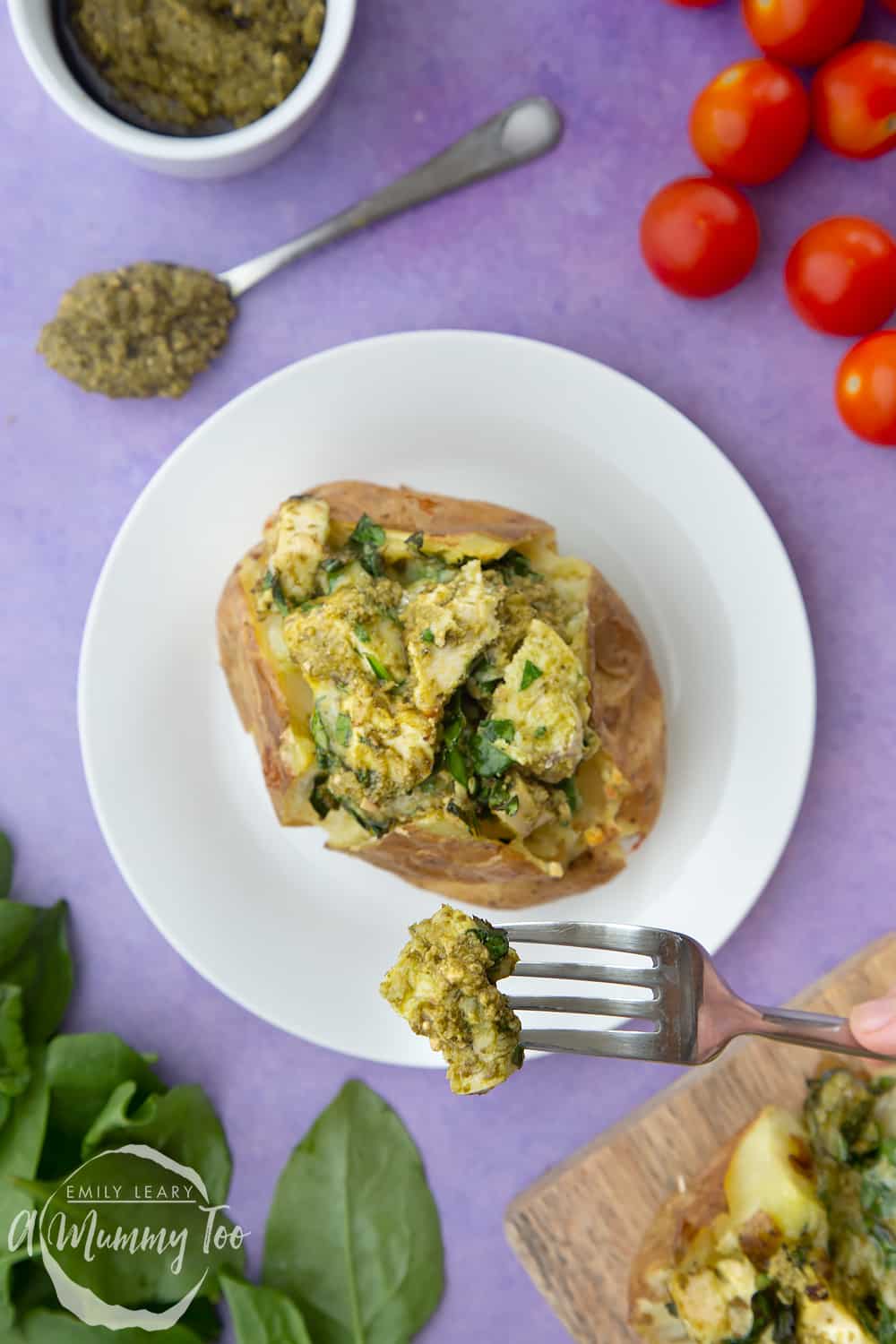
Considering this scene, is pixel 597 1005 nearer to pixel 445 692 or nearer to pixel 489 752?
pixel 489 752

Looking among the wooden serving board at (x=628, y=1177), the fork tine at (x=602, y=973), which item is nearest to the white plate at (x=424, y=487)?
the wooden serving board at (x=628, y=1177)

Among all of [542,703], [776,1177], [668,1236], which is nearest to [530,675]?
Answer: [542,703]

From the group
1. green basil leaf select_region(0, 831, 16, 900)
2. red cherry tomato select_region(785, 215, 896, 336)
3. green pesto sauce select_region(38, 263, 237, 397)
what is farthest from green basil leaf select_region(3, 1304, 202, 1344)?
red cherry tomato select_region(785, 215, 896, 336)

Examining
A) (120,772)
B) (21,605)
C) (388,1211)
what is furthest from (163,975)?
(21,605)

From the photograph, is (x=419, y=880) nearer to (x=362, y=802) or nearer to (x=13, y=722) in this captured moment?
(x=362, y=802)

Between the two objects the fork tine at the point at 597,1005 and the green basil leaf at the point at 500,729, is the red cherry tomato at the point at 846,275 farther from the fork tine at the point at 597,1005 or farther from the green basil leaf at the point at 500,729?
the fork tine at the point at 597,1005
